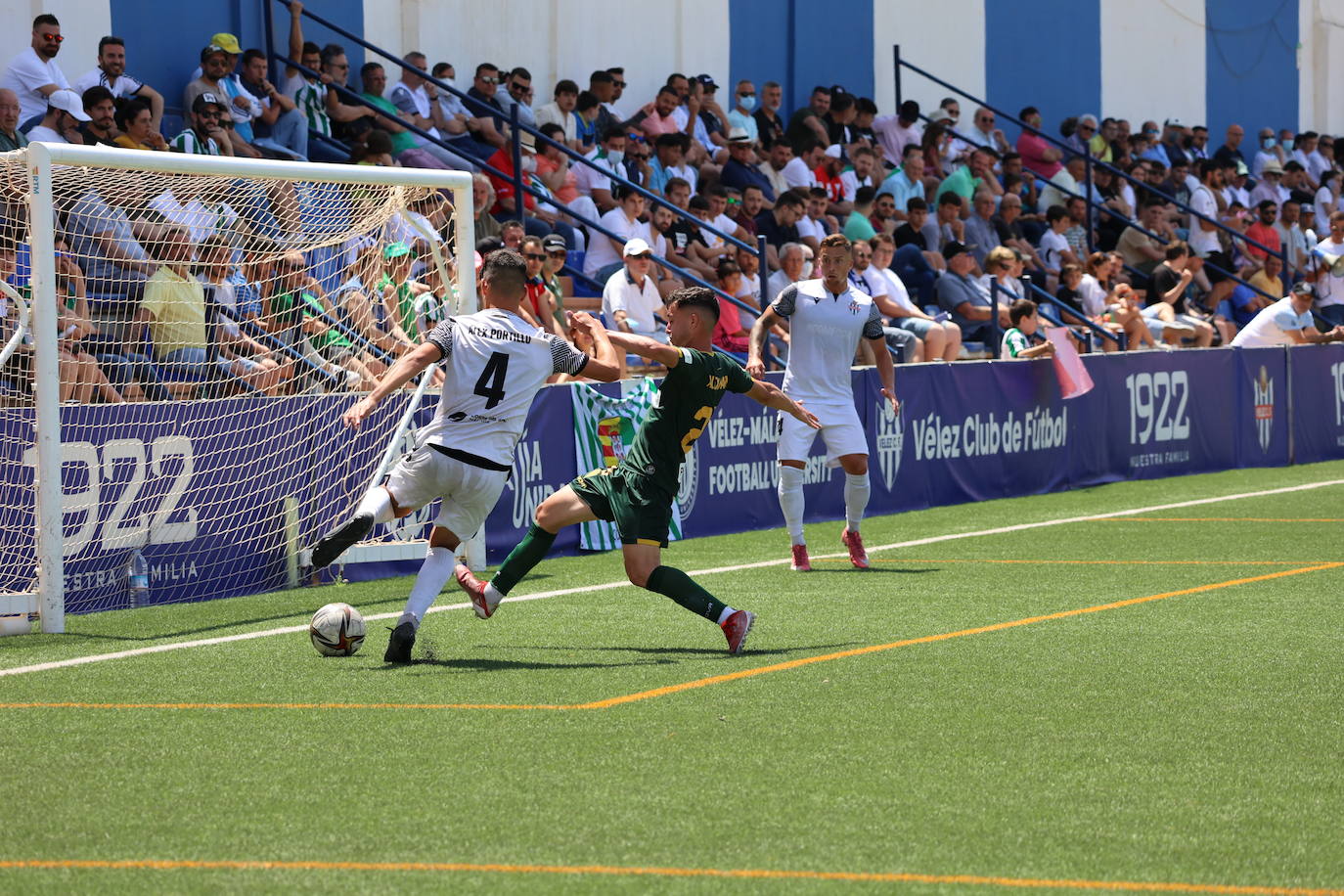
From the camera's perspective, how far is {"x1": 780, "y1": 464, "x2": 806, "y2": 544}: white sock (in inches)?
491

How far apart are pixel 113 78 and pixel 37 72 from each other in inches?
29.8

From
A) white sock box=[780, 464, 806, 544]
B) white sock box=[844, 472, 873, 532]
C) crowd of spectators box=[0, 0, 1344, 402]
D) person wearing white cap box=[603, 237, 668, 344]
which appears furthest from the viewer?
person wearing white cap box=[603, 237, 668, 344]

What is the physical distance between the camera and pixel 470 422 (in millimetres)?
8719

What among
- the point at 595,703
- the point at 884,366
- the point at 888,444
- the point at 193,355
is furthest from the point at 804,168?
the point at 595,703

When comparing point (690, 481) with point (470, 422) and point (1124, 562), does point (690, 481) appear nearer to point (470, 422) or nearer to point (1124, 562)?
point (1124, 562)

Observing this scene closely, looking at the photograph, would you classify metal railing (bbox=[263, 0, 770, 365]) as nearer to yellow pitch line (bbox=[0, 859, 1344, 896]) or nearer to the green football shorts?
the green football shorts

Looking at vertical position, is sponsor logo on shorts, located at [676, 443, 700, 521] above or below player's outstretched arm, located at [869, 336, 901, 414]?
below

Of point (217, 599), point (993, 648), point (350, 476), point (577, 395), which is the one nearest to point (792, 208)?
point (577, 395)

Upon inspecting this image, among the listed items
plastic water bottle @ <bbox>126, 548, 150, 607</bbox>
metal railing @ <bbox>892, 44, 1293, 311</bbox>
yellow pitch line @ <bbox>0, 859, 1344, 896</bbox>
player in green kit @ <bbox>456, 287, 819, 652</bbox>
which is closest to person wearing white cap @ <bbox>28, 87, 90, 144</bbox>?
plastic water bottle @ <bbox>126, 548, 150, 607</bbox>

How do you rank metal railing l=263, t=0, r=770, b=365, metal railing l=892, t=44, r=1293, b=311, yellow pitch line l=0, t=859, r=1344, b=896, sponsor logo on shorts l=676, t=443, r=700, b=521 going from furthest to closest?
metal railing l=892, t=44, r=1293, b=311 < metal railing l=263, t=0, r=770, b=365 < sponsor logo on shorts l=676, t=443, r=700, b=521 < yellow pitch line l=0, t=859, r=1344, b=896

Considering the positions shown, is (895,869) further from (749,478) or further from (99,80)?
(99,80)

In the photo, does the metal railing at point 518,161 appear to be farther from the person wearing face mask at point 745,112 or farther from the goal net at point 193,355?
the goal net at point 193,355

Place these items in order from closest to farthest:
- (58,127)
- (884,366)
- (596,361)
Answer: (596,361) → (884,366) → (58,127)

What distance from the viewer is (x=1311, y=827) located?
5430mm
